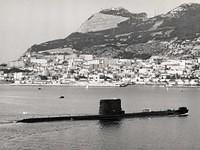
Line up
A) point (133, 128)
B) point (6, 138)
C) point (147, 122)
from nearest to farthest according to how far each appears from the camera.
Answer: point (6, 138)
point (133, 128)
point (147, 122)

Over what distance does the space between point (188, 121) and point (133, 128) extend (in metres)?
8.38

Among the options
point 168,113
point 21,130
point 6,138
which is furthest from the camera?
point 168,113

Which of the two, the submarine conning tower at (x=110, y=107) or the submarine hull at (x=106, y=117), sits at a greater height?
the submarine conning tower at (x=110, y=107)

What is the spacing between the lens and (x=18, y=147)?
111 feet

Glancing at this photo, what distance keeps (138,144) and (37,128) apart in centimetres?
997

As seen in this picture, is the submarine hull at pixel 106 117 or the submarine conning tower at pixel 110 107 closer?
the submarine hull at pixel 106 117

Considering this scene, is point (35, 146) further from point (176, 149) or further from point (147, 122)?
point (147, 122)

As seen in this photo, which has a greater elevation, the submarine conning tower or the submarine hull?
the submarine conning tower

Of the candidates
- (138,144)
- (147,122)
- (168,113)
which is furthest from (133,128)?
(168,113)

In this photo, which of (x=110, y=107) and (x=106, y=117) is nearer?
(x=106, y=117)

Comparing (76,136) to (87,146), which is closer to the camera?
(87,146)

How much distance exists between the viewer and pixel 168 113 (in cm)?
5478

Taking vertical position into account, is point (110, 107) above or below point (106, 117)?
above

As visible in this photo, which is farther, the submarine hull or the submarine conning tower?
the submarine conning tower
